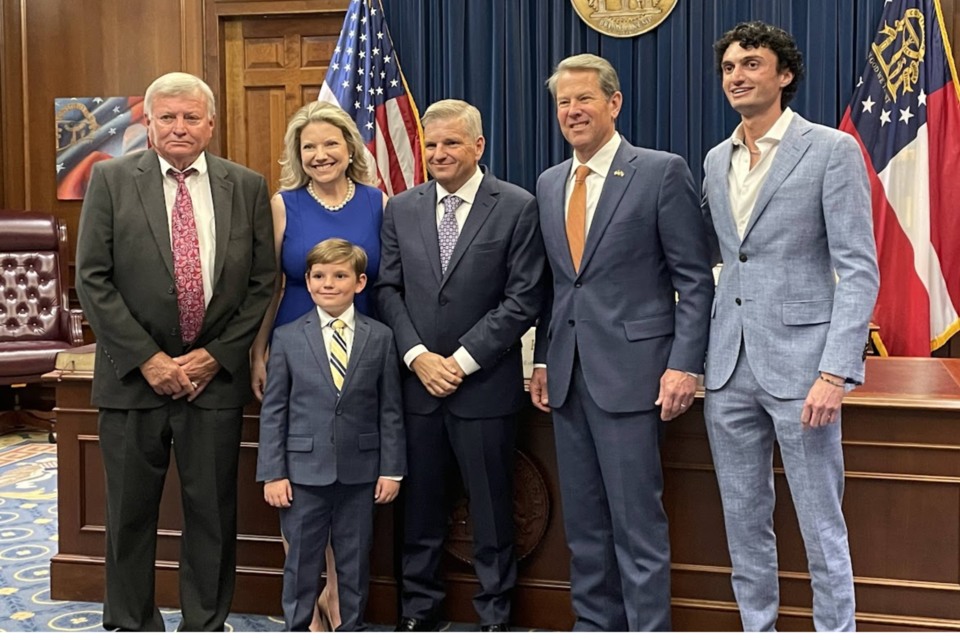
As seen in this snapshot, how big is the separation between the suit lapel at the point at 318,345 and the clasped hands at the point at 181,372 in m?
0.26

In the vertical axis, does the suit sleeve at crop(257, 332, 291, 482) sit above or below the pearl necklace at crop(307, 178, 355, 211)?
below

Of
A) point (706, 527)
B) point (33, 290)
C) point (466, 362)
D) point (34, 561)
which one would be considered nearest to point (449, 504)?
point (466, 362)

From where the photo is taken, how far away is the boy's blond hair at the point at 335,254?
8.92 feet

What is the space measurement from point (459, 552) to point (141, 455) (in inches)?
40.2

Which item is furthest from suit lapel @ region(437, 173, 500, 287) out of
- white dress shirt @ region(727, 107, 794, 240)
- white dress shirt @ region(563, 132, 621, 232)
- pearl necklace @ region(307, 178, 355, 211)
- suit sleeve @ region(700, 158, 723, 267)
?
white dress shirt @ region(727, 107, 794, 240)

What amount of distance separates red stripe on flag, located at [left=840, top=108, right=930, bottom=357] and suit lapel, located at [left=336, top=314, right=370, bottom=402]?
3.59 m

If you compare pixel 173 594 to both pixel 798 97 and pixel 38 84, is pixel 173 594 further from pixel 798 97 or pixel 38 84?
pixel 38 84

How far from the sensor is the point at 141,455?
2.72 meters

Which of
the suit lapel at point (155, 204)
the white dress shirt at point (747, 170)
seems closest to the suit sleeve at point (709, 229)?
the white dress shirt at point (747, 170)

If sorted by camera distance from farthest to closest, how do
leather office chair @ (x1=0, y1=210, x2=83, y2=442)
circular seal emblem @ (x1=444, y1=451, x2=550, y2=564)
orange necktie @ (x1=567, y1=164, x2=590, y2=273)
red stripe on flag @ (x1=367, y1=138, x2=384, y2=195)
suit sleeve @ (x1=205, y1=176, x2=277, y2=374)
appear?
leather office chair @ (x1=0, y1=210, x2=83, y2=442) < red stripe on flag @ (x1=367, y1=138, x2=384, y2=195) < circular seal emblem @ (x1=444, y1=451, x2=550, y2=564) < suit sleeve @ (x1=205, y1=176, x2=277, y2=374) < orange necktie @ (x1=567, y1=164, x2=590, y2=273)

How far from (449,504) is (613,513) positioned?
1.82ft

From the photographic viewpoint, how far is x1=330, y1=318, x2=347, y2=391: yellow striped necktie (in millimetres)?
2729

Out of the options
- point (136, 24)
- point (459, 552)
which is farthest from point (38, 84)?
point (459, 552)

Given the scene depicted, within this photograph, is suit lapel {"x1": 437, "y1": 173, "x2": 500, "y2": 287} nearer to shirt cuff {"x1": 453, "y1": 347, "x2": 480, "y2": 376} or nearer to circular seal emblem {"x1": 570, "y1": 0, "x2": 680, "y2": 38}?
shirt cuff {"x1": 453, "y1": 347, "x2": 480, "y2": 376}
